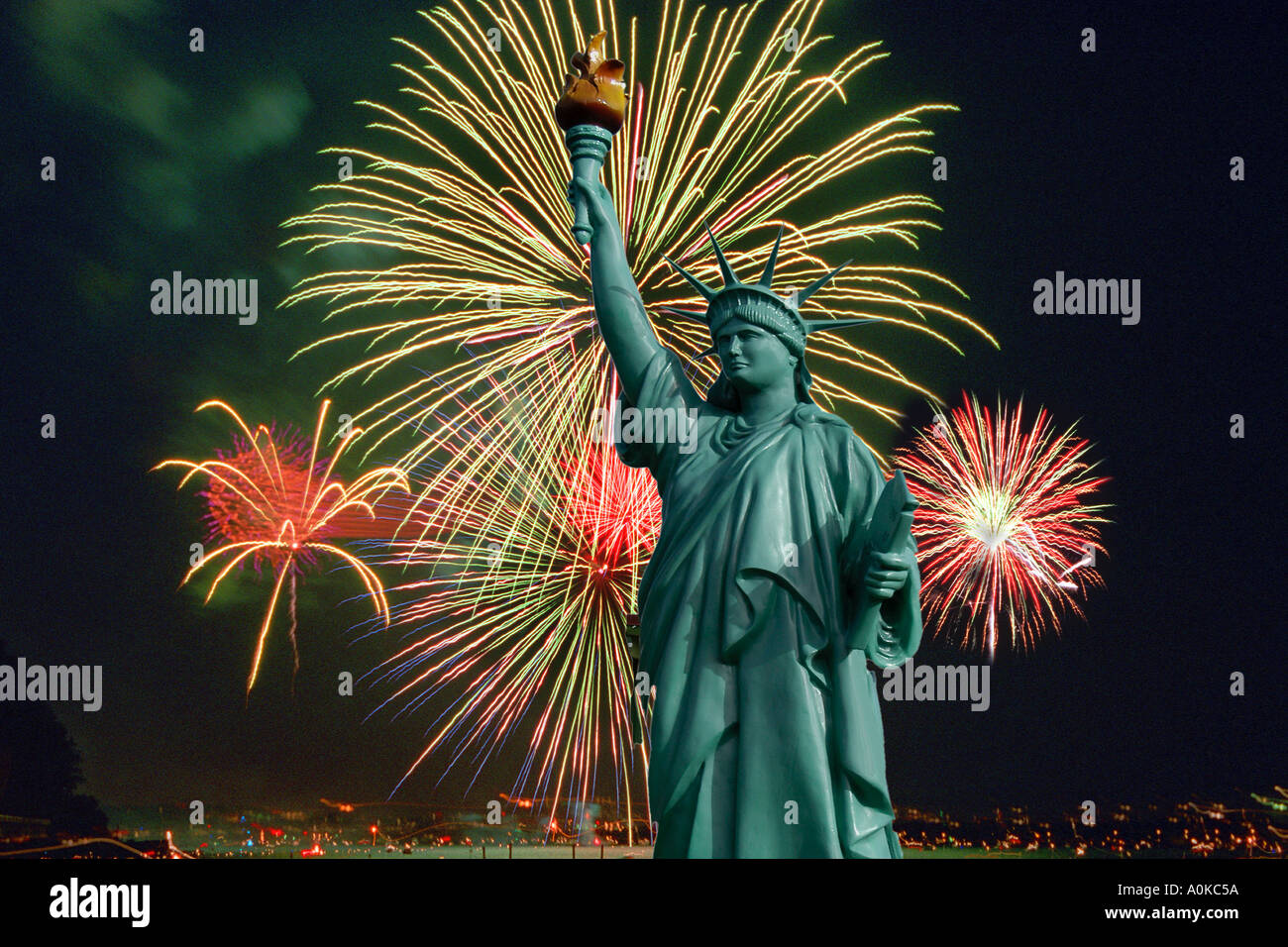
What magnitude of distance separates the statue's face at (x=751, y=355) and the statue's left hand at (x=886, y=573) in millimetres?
1265

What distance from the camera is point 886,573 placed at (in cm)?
550

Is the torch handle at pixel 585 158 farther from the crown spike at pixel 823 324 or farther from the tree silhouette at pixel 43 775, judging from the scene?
the tree silhouette at pixel 43 775

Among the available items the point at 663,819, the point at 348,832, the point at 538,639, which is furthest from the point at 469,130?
the point at 348,832

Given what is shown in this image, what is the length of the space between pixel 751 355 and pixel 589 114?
5.26 feet

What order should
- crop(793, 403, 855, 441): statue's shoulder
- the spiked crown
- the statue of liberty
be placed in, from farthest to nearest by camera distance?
the spiked crown → crop(793, 403, 855, 441): statue's shoulder → the statue of liberty

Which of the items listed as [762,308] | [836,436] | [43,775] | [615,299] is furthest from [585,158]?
[43,775]

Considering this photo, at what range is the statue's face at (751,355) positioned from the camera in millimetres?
6375

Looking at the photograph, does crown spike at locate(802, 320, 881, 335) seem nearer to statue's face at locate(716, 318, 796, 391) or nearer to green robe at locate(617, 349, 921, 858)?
statue's face at locate(716, 318, 796, 391)

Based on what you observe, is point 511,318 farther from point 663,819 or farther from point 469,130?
point 663,819

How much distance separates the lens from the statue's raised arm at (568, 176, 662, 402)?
660cm

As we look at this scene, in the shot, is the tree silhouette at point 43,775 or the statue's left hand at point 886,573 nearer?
the statue's left hand at point 886,573

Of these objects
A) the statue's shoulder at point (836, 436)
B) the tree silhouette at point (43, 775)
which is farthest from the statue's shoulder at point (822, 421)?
the tree silhouette at point (43, 775)

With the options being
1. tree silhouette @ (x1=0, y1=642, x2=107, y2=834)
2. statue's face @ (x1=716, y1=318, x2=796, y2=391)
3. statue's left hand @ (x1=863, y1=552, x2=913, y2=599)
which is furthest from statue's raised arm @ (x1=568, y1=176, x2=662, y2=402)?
tree silhouette @ (x1=0, y1=642, x2=107, y2=834)

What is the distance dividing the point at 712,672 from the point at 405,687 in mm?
13388
